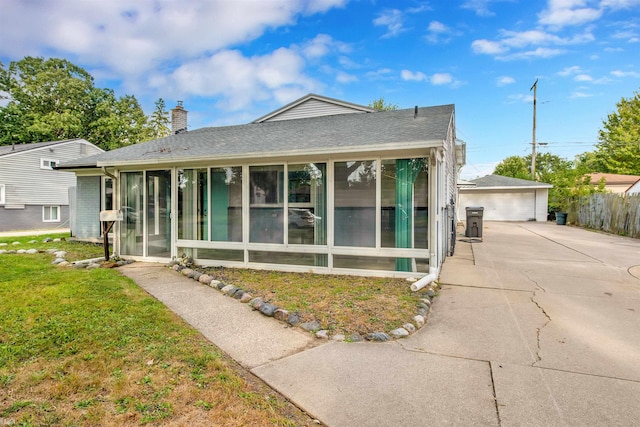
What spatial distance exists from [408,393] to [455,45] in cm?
1604

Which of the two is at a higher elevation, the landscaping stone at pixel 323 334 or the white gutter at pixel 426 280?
the white gutter at pixel 426 280

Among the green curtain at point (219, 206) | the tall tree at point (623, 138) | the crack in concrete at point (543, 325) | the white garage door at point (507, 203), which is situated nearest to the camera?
the crack in concrete at point (543, 325)

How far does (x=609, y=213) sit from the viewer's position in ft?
49.2

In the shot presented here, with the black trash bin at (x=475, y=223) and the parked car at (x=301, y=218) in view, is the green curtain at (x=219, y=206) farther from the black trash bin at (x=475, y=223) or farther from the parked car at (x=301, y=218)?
the black trash bin at (x=475, y=223)

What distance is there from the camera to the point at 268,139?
8328 mm

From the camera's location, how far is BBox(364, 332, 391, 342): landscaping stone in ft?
12.1

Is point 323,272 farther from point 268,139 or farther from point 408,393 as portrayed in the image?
point 408,393

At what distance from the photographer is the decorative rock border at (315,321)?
3.74 meters

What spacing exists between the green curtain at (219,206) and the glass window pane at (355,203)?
2.61 meters

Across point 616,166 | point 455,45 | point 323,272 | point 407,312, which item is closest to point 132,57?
point 455,45

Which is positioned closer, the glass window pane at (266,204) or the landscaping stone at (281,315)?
the landscaping stone at (281,315)

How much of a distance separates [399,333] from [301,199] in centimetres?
378

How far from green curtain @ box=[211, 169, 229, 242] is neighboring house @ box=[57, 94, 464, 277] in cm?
2

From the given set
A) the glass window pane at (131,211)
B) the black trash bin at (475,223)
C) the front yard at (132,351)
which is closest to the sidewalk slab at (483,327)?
the front yard at (132,351)
